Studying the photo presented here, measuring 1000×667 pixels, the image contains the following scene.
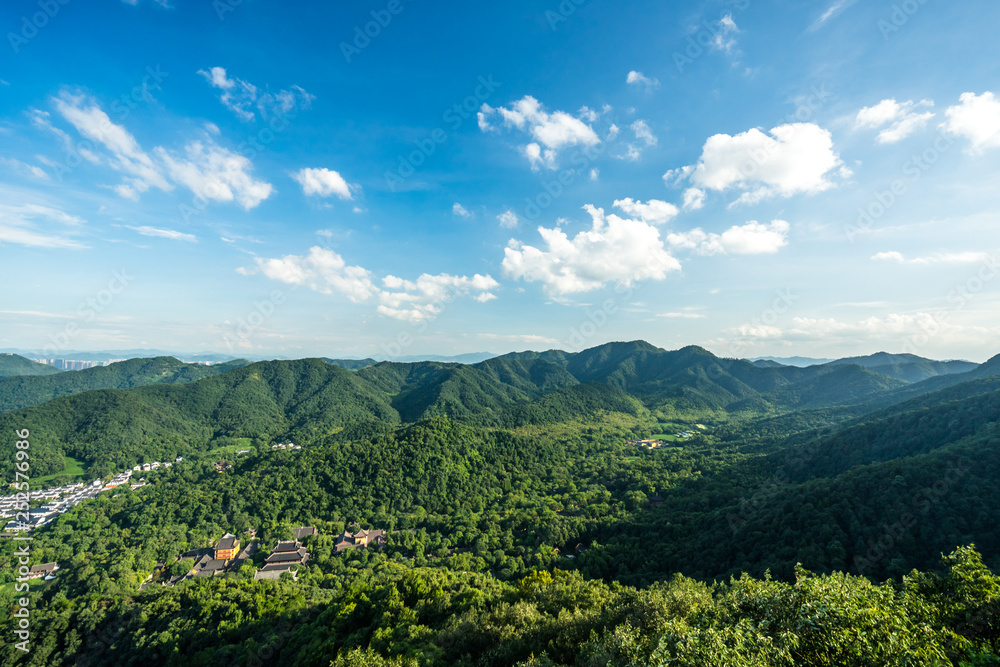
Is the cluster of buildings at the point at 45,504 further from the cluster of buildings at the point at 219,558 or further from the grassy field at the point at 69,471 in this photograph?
the cluster of buildings at the point at 219,558

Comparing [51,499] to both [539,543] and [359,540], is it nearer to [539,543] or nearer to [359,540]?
[359,540]

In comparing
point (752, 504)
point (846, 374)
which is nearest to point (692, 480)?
point (752, 504)

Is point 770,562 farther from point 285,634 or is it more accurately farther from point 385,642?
point 285,634

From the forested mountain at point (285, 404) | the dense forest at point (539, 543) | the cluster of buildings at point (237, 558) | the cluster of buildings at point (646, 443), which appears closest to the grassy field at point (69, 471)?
the dense forest at point (539, 543)

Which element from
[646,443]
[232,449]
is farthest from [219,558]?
[646,443]

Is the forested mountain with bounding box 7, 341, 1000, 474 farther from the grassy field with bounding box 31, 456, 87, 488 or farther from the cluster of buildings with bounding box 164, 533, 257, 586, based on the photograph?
the cluster of buildings with bounding box 164, 533, 257, 586

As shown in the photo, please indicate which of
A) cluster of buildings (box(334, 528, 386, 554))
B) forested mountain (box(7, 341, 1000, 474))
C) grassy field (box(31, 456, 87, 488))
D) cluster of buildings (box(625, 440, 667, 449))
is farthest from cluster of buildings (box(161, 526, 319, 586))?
cluster of buildings (box(625, 440, 667, 449))
